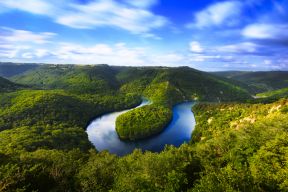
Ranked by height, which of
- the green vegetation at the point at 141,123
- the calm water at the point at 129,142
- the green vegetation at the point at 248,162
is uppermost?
the green vegetation at the point at 248,162

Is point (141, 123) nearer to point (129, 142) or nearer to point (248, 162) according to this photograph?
point (129, 142)

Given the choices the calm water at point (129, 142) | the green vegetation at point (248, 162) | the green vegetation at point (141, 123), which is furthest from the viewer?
the green vegetation at point (141, 123)

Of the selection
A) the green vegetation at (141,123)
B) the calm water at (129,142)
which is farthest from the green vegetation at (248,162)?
the green vegetation at (141,123)

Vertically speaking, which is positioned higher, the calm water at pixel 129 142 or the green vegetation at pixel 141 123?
the green vegetation at pixel 141 123

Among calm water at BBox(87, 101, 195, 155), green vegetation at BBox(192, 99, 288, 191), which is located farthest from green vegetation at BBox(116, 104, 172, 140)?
green vegetation at BBox(192, 99, 288, 191)

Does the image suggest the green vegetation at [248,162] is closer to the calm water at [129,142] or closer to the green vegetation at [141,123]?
the calm water at [129,142]

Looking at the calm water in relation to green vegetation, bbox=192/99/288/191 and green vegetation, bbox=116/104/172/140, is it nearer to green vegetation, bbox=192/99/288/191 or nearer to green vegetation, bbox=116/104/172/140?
green vegetation, bbox=116/104/172/140

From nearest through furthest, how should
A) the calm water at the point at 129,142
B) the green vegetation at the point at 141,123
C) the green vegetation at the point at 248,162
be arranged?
the green vegetation at the point at 248,162 → the calm water at the point at 129,142 → the green vegetation at the point at 141,123

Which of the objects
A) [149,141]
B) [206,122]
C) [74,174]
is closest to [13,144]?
[74,174]

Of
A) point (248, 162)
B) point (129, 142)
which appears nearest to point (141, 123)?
point (129, 142)

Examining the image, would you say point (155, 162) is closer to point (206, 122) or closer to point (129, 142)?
point (129, 142)

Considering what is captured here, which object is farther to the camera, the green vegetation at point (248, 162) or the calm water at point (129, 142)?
the calm water at point (129, 142)
